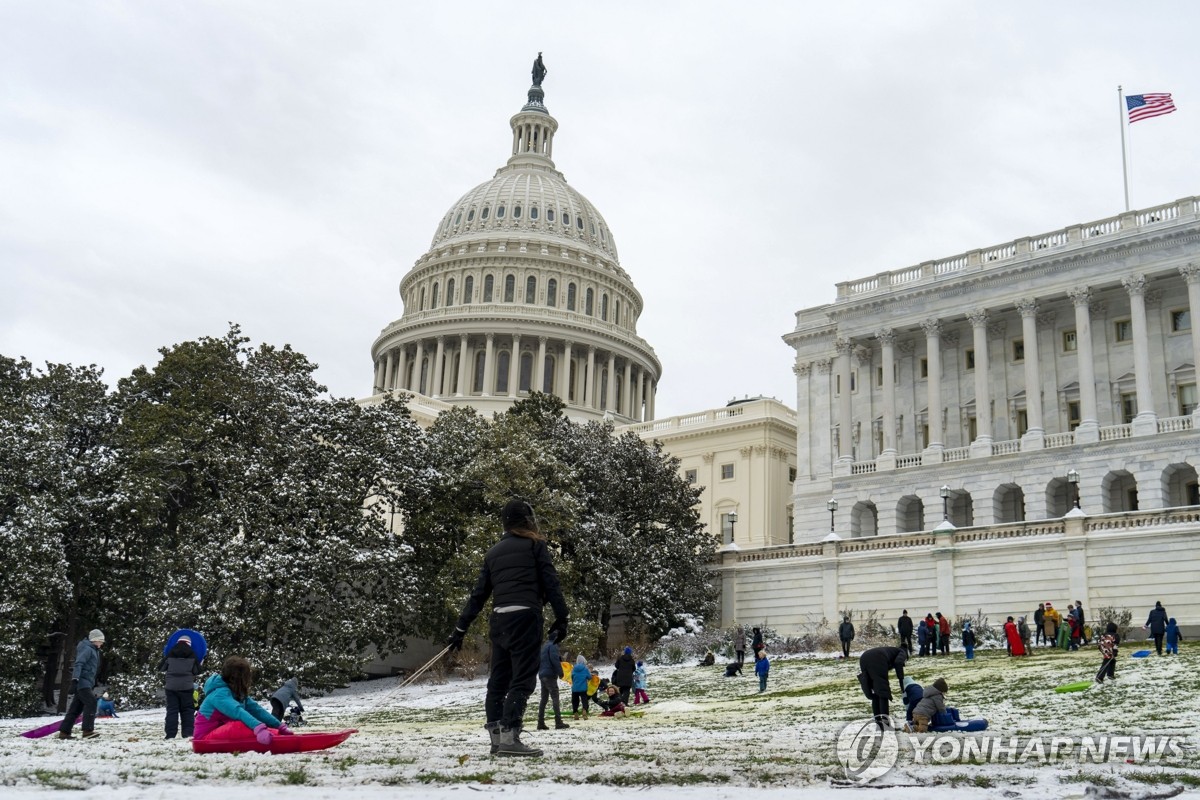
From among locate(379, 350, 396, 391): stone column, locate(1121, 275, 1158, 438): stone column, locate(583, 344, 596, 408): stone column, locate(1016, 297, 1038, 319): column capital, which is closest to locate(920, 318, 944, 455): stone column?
locate(1016, 297, 1038, 319): column capital

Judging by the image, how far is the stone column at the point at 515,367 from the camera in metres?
111

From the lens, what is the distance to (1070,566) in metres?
43.7

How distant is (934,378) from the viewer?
65625 millimetres

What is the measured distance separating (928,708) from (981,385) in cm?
5049

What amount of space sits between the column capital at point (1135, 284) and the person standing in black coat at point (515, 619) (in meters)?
55.9

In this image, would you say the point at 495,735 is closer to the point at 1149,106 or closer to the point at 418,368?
the point at 1149,106

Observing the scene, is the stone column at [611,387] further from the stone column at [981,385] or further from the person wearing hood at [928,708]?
the person wearing hood at [928,708]

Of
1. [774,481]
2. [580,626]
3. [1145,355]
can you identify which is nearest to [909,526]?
[1145,355]

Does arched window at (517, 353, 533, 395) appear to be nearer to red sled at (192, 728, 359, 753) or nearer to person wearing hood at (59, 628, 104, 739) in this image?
person wearing hood at (59, 628, 104, 739)

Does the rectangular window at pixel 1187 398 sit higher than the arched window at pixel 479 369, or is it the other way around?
the arched window at pixel 479 369

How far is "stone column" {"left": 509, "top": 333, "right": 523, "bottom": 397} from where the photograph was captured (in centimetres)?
11112

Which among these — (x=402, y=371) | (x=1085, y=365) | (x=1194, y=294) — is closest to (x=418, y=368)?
(x=402, y=371)

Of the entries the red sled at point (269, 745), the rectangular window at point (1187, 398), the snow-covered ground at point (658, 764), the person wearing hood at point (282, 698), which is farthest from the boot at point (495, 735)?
the rectangular window at point (1187, 398)

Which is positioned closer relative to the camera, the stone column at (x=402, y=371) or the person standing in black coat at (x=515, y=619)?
the person standing in black coat at (x=515, y=619)
